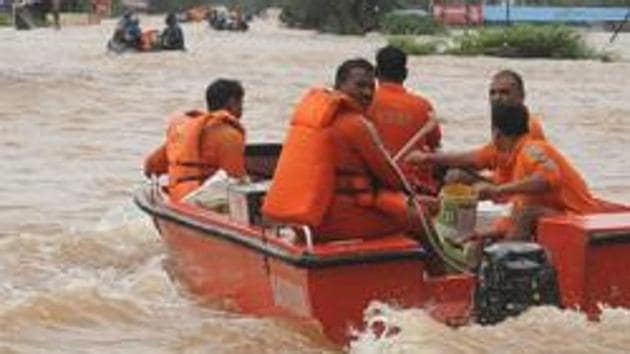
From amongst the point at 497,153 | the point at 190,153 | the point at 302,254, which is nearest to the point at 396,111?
the point at 497,153

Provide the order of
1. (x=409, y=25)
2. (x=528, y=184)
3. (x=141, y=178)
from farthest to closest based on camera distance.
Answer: (x=409, y=25) < (x=141, y=178) < (x=528, y=184)

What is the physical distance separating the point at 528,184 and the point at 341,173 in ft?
3.04

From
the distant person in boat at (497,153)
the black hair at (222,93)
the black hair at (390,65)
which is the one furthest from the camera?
the black hair at (222,93)

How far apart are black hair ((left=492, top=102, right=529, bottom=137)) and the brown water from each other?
116cm

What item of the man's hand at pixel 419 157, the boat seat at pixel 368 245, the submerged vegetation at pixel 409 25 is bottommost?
the submerged vegetation at pixel 409 25

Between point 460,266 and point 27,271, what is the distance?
3.63 metres

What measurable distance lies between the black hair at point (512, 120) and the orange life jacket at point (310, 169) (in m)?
0.90

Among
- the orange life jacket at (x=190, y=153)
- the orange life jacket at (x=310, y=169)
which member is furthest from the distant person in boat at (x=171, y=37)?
the orange life jacket at (x=310, y=169)

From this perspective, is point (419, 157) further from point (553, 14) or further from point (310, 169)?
point (553, 14)

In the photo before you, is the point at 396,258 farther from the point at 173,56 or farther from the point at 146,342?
the point at 173,56

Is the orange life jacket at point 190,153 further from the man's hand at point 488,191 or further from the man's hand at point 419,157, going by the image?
the man's hand at point 488,191

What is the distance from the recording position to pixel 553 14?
85.2 meters

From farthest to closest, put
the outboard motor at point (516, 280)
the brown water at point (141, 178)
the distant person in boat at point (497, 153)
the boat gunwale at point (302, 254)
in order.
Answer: the distant person in boat at point (497, 153) < the brown water at point (141, 178) < the boat gunwale at point (302, 254) < the outboard motor at point (516, 280)

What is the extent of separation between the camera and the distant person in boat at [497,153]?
7.88m
